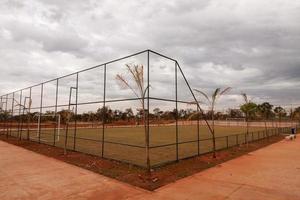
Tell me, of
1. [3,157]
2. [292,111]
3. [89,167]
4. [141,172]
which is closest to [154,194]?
[141,172]

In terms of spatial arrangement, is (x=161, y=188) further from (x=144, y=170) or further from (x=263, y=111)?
(x=263, y=111)

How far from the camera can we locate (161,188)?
22.7 feet

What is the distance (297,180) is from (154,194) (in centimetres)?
501

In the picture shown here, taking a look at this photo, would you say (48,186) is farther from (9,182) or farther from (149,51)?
(149,51)

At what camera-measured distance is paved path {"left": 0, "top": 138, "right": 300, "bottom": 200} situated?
6277 mm

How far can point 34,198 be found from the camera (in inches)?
237

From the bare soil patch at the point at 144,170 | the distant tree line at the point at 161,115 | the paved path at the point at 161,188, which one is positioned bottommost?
the paved path at the point at 161,188

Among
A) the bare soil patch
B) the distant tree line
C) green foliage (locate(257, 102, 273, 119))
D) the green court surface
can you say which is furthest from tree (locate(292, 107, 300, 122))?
the bare soil patch

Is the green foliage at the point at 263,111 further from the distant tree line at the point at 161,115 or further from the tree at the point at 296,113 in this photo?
the tree at the point at 296,113

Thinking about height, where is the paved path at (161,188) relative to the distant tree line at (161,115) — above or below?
below

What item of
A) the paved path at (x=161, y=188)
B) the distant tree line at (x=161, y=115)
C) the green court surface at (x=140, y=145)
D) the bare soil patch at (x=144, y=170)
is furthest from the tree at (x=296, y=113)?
the paved path at (x=161, y=188)

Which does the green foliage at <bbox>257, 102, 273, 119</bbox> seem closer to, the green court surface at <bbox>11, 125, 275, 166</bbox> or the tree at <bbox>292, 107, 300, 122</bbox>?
the tree at <bbox>292, 107, 300, 122</bbox>

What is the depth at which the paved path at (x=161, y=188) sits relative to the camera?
20.6ft

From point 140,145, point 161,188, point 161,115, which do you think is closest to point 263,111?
point 161,115
